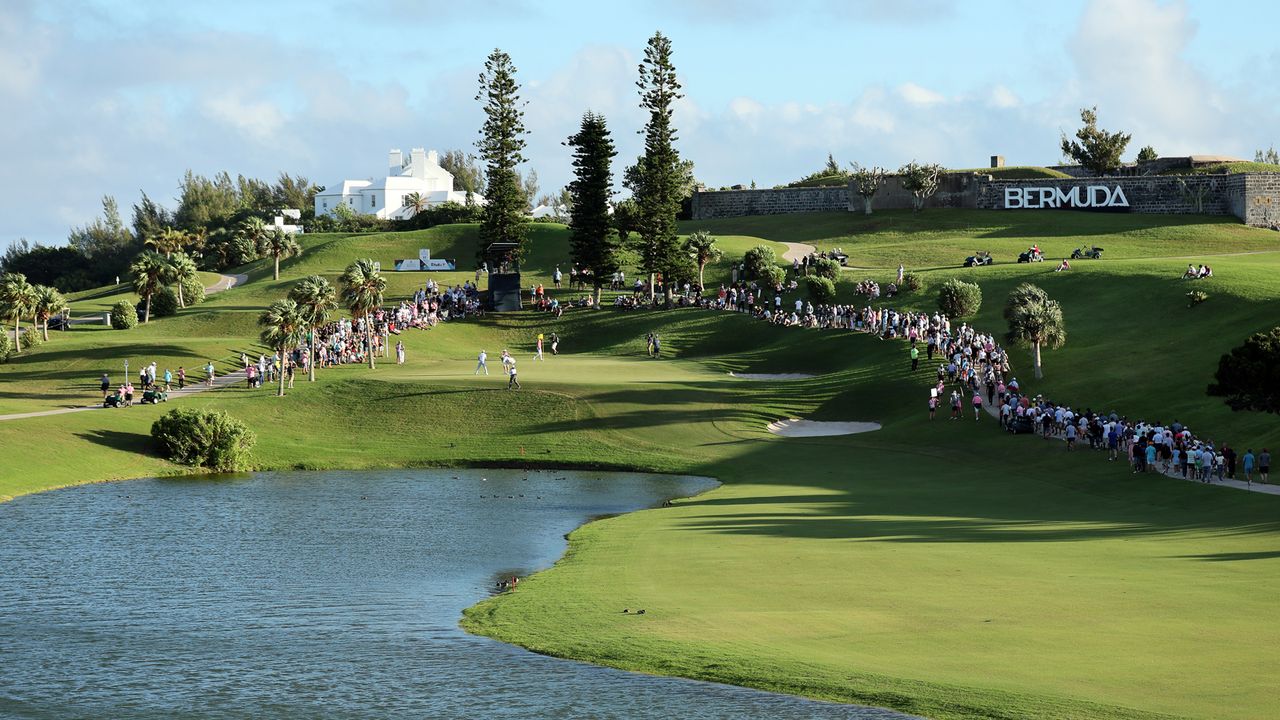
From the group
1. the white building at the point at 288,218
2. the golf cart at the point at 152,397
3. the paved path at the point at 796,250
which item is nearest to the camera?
the golf cart at the point at 152,397

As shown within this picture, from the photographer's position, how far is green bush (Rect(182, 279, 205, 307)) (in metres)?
102

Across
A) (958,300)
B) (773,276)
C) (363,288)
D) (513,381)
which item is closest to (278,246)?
(363,288)

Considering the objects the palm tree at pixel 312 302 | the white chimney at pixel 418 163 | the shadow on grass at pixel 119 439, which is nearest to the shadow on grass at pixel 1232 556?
the shadow on grass at pixel 119 439

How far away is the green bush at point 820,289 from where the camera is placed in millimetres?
87562

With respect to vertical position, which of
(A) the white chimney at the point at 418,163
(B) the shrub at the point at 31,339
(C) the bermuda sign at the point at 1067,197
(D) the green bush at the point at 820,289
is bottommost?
(B) the shrub at the point at 31,339

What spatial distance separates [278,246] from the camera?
115 meters

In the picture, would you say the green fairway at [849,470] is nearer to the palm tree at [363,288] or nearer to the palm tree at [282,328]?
the palm tree at [282,328]

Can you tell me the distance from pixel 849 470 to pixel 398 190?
5520 inches

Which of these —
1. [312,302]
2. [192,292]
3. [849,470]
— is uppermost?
[192,292]

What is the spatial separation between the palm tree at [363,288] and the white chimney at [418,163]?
116 m

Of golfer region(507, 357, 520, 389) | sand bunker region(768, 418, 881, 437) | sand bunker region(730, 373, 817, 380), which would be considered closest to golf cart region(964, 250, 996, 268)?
sand bunker region(730, 373, 817, 380)

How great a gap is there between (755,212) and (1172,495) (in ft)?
326

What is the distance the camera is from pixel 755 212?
139 m

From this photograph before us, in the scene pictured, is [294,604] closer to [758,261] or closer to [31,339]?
[31,339]
